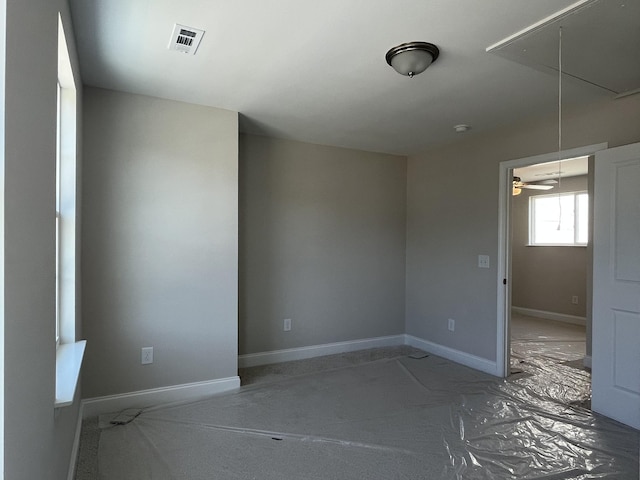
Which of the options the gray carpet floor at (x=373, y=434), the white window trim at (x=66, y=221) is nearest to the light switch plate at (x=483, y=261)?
the gray carpet floor at (x=373, y=434)

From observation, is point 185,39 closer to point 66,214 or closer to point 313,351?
point 66,214

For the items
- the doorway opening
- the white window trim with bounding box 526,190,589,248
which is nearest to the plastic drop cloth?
the doorway opening

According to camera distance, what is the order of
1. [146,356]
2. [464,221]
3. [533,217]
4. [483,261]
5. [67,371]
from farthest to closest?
[533,217] < [464,221] < [483,261] < [146,356] < [67,371]

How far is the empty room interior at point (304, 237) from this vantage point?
68.9 inches

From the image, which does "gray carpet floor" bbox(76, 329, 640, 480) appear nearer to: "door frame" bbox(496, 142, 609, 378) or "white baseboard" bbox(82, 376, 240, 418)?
"white baseboard" bbox(82, 376, 240, 418)

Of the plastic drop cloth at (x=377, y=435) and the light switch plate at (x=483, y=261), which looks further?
the light switch plate at (x=483, y=261)

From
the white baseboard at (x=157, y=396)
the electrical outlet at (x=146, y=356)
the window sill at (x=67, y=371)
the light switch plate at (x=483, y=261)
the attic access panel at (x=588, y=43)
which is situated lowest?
the white baseboard at (x=157, y=396)

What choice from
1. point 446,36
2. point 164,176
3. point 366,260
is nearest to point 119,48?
point 164,176

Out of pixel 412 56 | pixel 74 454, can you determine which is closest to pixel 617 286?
pixel 412 56

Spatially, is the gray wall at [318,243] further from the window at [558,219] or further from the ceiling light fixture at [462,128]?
the window at [558,219]

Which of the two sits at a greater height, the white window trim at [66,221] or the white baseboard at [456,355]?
the white window trim at [66,221]

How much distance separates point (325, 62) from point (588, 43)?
1472 millimetres

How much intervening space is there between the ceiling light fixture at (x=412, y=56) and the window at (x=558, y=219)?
16.7 ft

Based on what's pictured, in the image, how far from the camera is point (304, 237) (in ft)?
13.9
